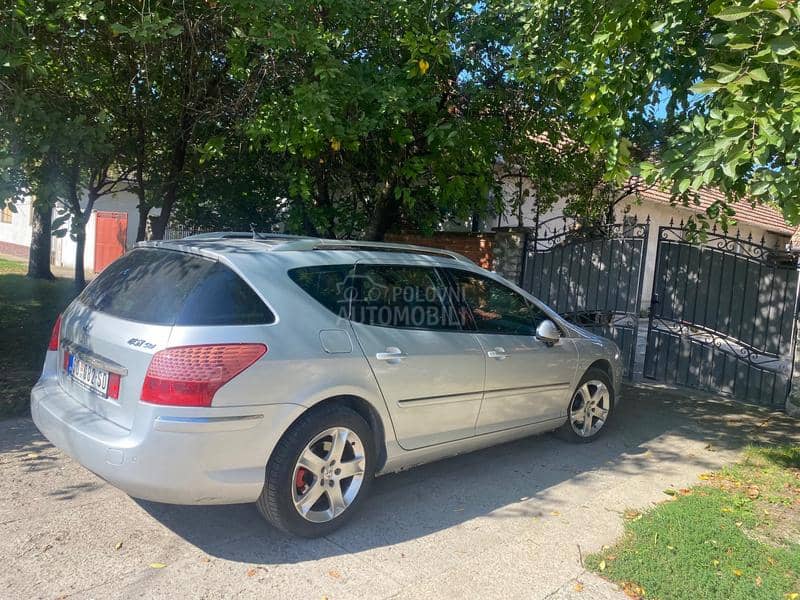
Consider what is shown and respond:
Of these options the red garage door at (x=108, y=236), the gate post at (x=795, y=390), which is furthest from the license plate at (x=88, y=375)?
the red garage door at (x=108, y=236)

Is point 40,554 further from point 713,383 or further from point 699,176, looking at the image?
point 713,383

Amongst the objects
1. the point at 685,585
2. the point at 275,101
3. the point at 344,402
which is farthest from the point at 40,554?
the point at 275,101

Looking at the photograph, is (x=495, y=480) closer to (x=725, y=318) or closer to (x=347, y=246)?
(x=347, y=246)

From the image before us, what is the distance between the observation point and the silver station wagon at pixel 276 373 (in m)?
3.28

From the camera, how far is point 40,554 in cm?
346

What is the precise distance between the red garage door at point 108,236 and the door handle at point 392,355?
18238 mm

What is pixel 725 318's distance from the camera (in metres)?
7.65

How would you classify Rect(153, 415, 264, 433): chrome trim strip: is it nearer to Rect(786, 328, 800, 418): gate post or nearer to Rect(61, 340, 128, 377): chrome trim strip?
Rect(61, 340, 128, 377): chrome trim strip

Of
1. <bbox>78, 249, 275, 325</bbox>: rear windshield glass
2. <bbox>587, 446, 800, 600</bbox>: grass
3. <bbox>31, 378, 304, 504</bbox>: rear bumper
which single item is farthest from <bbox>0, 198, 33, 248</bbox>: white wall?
<bbox>587, 446, 800, 600</bbox>: grass

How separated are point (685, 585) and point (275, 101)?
5.94 m

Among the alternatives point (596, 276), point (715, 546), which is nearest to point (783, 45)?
point (715, 546)

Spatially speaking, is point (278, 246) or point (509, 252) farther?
point (509, 252)

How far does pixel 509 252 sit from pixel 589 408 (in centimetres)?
389

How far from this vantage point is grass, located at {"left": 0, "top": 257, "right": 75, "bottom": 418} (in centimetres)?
633
